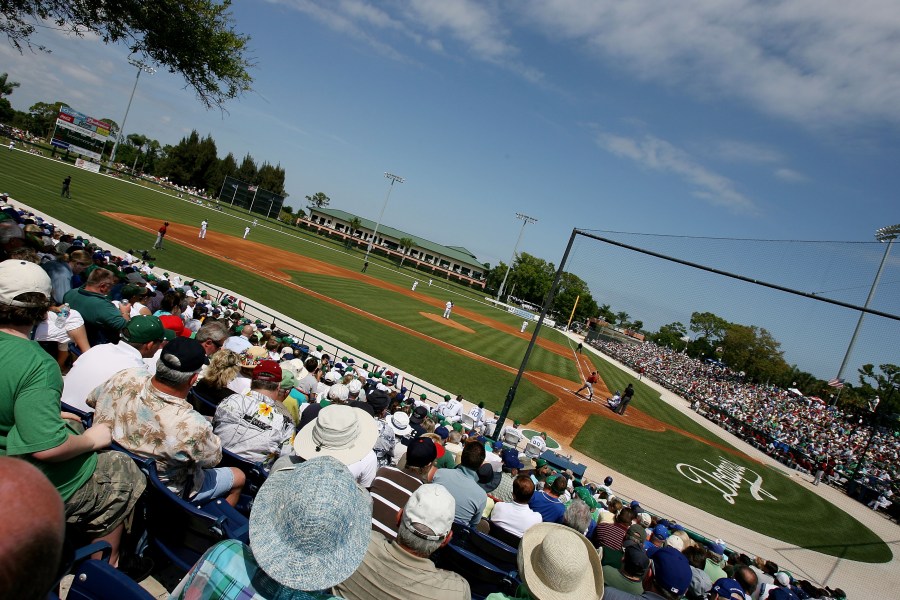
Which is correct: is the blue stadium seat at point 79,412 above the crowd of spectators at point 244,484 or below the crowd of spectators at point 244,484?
below

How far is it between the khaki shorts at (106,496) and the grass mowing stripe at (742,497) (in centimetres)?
1585

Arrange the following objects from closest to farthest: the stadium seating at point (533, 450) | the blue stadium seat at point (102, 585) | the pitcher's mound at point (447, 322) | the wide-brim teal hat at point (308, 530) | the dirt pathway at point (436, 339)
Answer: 1. the wide-brim teal hat at point (308, 530)
2. the blue stadium seat at point (102, 585)
3. the stadium seating at point (533, 450)
4. the dirt pathway at point (436, 339)
5. the pitcher's mound at point (447, 322)

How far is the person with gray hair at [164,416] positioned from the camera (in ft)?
11.0

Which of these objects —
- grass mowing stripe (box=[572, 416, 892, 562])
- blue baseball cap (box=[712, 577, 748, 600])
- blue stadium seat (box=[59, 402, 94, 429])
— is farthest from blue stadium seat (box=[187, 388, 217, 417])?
grass mowing stripe (box=[572, 416, 892, 562])

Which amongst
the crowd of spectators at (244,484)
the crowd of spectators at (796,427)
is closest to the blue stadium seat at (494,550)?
the crowd of spectators at (244,484)

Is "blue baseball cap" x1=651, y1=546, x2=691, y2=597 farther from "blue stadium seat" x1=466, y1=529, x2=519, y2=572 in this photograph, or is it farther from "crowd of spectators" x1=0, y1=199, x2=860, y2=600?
"blue stadium seat" x1=466, y1=529, x2=519, y2=572

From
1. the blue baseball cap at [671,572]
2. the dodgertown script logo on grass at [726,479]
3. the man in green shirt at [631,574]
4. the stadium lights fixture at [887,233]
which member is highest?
the stadium lights fixture at [887,233]

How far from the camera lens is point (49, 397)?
8.70ft

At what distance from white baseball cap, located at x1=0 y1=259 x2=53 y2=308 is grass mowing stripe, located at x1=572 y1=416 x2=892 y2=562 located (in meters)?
16.5

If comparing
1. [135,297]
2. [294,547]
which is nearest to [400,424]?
[135,297]

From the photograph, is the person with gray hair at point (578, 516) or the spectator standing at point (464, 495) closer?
the spectator standing at point (464, 495)

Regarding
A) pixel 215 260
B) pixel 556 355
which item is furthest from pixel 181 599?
pixel 556 355

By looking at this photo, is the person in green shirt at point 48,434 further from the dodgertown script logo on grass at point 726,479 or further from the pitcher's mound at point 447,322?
the pitcher's mound at point 447,322

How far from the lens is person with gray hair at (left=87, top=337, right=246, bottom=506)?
3352 mm
